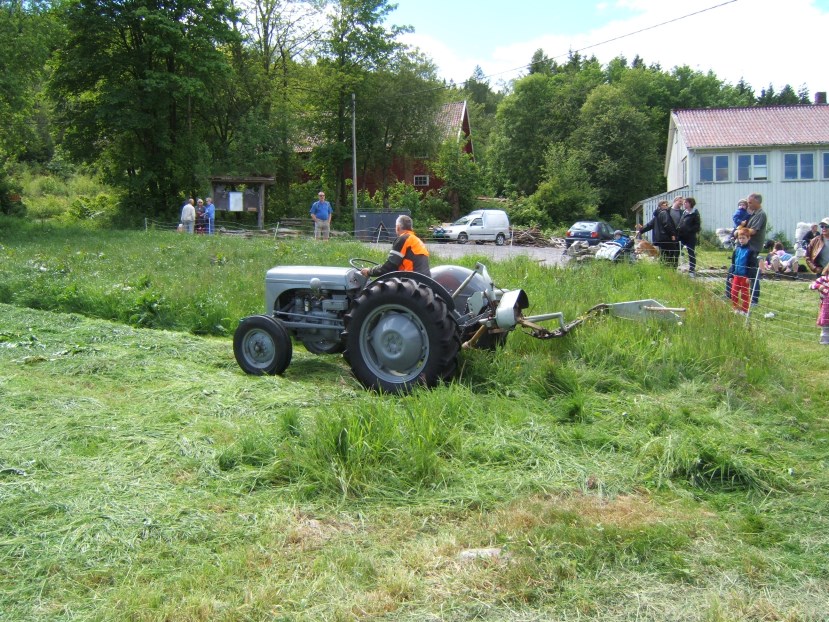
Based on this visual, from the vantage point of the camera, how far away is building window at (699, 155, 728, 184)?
108 ft

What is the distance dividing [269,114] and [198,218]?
1101 centimetres

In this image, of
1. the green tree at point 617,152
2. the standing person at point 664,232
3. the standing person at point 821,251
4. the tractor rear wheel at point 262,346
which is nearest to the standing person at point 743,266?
the standing person at point 821,251

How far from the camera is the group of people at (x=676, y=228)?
1348 cm

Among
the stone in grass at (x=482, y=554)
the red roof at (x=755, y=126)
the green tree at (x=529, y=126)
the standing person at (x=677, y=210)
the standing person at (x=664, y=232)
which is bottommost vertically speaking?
the stone in grass at (x=482, y=554)

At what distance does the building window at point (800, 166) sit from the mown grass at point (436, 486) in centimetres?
2861

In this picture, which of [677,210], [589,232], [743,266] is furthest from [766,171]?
[743,266]

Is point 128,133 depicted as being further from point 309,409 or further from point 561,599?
point 561,599

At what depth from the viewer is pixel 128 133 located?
3491 centimetres

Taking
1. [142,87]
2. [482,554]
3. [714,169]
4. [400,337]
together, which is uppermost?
[142,87]

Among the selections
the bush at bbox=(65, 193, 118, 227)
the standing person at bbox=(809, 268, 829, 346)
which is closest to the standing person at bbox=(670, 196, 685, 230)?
the standing person at bbox=(809, 268, 829, 346)

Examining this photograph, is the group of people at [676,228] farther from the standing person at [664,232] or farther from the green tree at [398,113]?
the green tree at [398,113]

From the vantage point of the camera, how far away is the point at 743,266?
1080 centimetres

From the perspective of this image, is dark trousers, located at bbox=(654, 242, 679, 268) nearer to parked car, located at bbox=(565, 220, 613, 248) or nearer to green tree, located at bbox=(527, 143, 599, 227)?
parked car, located at bbox=(565, 220, 613, 248)

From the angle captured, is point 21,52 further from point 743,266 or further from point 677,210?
point 743,266
